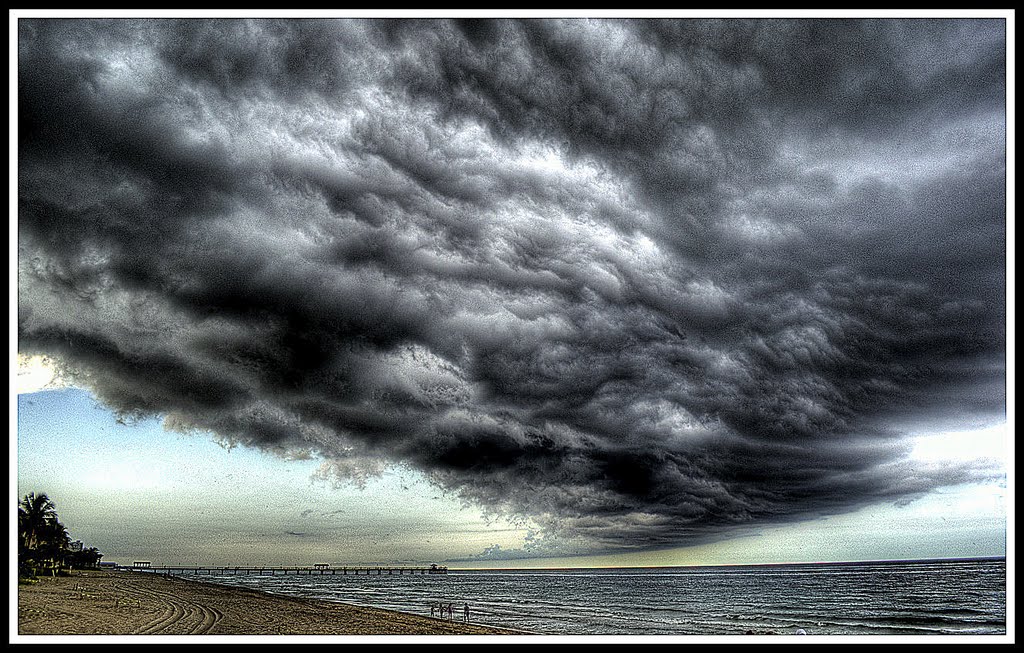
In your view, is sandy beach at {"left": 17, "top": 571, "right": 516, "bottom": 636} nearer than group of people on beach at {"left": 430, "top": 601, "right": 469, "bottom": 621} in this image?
Yes

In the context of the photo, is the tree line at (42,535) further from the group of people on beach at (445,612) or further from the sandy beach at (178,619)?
the group of people on beach at (445,612)

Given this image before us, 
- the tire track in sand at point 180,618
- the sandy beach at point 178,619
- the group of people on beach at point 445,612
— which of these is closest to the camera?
the sandy beach at point 178,619

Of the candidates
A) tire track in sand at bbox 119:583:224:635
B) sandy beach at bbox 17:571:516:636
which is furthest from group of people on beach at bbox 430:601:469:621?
tire track in sand at bbox 119:583:224:635

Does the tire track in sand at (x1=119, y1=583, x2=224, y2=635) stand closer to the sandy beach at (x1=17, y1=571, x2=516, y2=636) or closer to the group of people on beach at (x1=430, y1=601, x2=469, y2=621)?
the sandy beach at (x1=17, y1=571, x2=516, y2=636)

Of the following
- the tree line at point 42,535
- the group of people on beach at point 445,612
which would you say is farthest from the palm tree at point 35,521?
the group of people on beach at point 445,612

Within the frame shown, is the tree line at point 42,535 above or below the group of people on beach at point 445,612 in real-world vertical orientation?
above

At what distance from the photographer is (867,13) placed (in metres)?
13.5

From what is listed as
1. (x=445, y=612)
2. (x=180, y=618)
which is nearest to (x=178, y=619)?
(x=180, y=618)

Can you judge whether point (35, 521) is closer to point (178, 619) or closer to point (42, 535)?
point (42, 535)

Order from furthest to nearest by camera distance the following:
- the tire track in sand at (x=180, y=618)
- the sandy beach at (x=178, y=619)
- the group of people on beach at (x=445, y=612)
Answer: the group of people on beach at (x=445, y=612)
the tire track in sand at (x=180, y=618)
the sandy beach at (x=178, y=619)

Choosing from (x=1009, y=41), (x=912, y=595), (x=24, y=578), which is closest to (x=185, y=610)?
(x=24, y=578)

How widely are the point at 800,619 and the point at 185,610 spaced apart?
38.3 metres

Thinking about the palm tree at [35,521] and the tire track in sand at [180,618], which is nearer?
the tire track in sand at [180,618]

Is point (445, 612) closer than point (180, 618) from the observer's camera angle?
No
